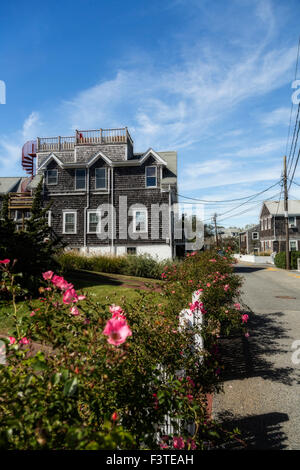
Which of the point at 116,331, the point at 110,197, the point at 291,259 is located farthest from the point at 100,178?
the point at 116,331

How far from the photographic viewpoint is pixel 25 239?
32.2ft

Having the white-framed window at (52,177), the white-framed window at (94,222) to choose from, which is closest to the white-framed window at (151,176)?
the white-framed window at (94,222)

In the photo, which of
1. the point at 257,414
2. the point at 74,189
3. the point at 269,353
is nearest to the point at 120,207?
the point at 74,189

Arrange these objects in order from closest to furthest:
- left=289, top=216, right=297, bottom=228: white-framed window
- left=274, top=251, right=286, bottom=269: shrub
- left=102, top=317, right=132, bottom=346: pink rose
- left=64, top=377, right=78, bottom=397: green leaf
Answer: left=64, top=377, right=78, bottom=397: green leaf, left=102, top=317, right=132, bottom=346: pink rose, left=274, top=251, right=286, bottom=269: shrub, left=289, top=216, right=297, bottom=228: white-framed window

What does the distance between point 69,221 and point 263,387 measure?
70.7 ft

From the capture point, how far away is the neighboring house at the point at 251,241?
6100 centimetres

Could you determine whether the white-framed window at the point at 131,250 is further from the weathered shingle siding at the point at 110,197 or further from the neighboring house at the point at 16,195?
the neighboring house at the point at 16,195

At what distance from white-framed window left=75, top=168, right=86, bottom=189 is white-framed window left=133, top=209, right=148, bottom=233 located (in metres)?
5.10

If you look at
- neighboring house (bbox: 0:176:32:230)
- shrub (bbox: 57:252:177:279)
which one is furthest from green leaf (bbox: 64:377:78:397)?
neighboring house (bbox: 0:176:32:230)

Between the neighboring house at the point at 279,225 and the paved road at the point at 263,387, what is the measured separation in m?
38.6

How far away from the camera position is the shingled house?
2325 centimetres

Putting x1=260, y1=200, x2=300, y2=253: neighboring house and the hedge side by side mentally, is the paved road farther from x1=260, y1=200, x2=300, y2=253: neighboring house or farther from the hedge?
→ x1=260, y1=200, x2=300, y2=253: neighboring house
